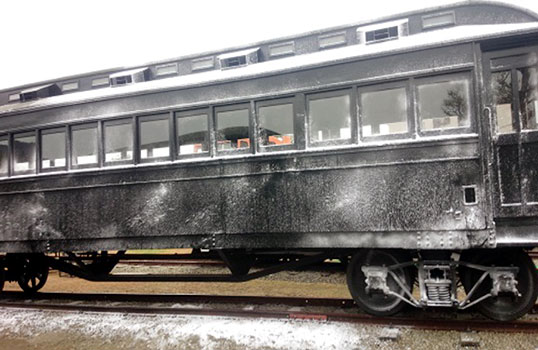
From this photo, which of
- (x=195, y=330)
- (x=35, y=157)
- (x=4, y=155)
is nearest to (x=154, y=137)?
(x=35, y=157)

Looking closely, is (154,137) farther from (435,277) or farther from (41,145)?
(435,277)

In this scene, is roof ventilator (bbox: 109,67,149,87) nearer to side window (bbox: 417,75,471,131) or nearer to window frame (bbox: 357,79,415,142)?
window frame (bbox: 357,79,415,142)

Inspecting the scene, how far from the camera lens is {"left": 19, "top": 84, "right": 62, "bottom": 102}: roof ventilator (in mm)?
7469

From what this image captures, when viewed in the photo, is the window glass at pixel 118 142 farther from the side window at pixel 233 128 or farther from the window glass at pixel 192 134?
the side window at pixel 233 128

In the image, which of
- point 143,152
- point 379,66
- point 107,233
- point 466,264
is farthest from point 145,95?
point 466,264

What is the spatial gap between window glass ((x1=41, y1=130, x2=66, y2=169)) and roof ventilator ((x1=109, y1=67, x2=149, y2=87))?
4.30ft

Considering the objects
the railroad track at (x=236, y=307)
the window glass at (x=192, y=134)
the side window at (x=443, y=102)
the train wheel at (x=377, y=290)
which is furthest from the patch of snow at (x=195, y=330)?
the side window at (x=443, y=102)

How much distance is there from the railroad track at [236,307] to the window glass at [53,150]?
7.71 feet

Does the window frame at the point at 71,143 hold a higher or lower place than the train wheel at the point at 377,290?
higher

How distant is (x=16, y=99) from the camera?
7.91m

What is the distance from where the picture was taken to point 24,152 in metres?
6.67

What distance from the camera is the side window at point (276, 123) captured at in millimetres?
5238

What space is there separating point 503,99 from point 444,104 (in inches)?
26.8

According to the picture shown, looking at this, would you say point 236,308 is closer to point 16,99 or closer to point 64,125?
point 64,125
